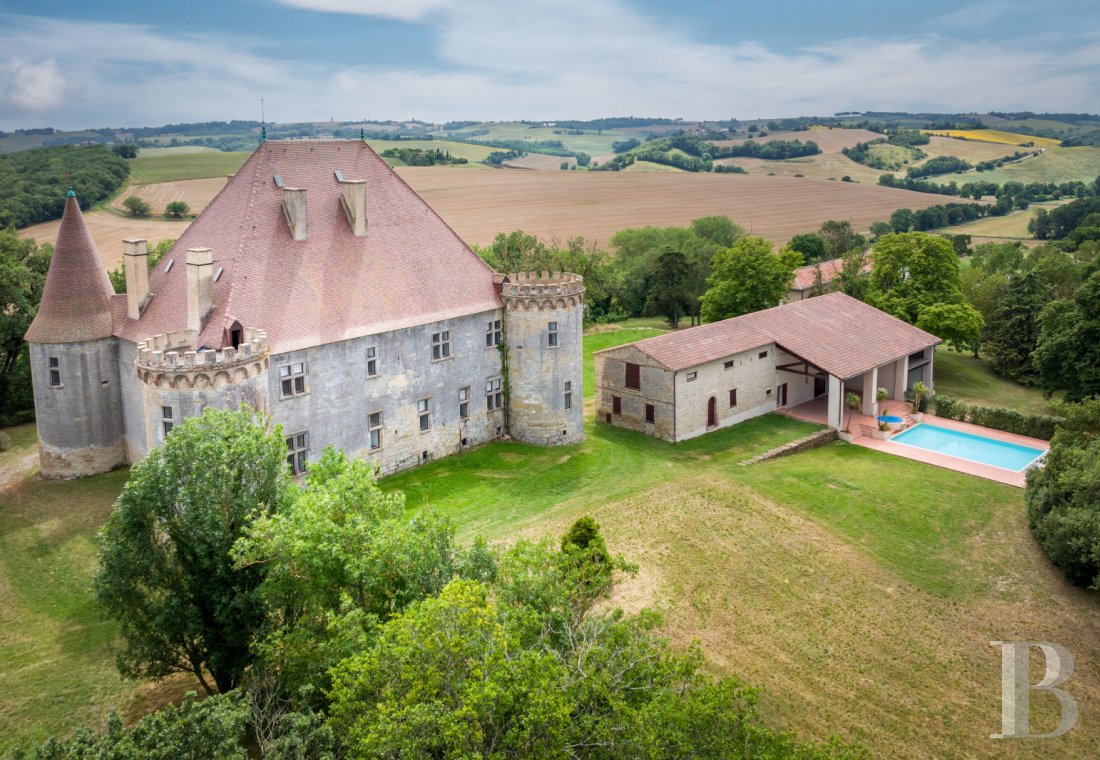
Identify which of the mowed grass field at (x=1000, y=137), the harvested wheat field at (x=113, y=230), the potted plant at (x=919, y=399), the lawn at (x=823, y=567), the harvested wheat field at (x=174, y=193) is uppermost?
the mowed grass field at (x=1000, y=137)

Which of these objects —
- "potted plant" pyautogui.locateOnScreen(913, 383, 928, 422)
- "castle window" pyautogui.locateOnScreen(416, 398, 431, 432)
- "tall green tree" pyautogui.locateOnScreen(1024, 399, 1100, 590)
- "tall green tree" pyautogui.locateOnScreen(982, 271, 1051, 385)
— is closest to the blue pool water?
"potted plant" pyautogui.locateOnScreen(913, 383, 928, 422)

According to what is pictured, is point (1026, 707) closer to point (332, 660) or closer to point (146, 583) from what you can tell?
point (332, 660)

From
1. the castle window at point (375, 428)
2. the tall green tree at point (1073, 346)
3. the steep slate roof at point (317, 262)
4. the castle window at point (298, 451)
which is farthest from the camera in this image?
the tall green tree at point (1073, 346)

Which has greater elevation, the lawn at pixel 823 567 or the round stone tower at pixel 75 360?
the round stone tower at pixel 75 360

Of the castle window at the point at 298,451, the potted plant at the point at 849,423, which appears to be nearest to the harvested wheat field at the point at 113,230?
the castle window at the point at 298,451

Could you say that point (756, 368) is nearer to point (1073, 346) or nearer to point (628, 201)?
point (1073, 346)

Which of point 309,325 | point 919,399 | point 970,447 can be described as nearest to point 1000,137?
point 919,399

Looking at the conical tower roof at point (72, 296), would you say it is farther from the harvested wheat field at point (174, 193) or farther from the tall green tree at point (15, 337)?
the harvested wheat field at point (174, 193)

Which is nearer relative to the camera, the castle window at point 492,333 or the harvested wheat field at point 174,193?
the castle window at point 492,333
